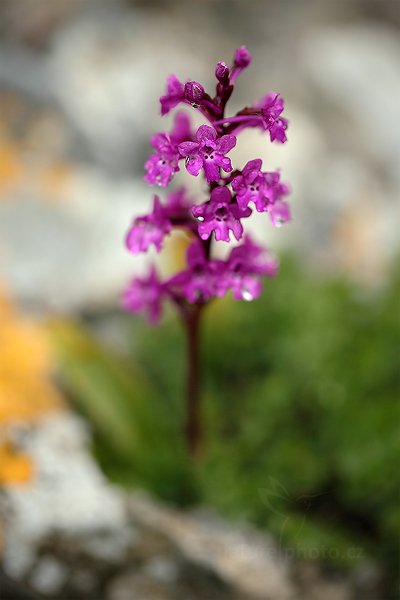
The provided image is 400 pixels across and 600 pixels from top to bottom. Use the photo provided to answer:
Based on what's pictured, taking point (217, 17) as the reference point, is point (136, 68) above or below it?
below

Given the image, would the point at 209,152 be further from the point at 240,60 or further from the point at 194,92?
the point at 240,60

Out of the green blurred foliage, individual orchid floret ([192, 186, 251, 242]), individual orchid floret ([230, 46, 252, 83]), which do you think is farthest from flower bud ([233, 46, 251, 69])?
the green blurred foliage

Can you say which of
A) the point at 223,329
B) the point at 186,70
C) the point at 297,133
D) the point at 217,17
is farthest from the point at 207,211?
the point at 217,17

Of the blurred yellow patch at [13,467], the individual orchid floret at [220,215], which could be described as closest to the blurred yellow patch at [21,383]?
the blurred yellow patch at [13,467]

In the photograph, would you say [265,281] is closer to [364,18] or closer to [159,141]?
[159,141]

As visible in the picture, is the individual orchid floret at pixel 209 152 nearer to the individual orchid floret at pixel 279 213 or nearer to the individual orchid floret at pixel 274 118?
the individual orchid floret at pixel 274 118

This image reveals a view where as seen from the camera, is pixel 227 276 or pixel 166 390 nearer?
pixel 227 276

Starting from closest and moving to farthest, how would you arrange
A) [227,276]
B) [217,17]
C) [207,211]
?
[207,211] < [227,276] < [217,17]

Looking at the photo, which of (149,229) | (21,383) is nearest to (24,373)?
(21,383)
